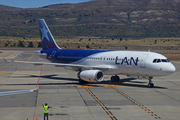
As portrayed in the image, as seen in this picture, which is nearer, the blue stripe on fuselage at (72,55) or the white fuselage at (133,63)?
the white fuselage at (133,63)

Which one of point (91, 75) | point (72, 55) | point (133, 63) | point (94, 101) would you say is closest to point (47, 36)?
point (72, 55)

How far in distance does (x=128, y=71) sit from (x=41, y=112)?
15223mm

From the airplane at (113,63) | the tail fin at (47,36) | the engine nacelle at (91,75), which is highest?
the tail fin at (47,36)

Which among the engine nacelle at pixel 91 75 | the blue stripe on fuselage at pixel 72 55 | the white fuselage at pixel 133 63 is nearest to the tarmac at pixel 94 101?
the engine nacelle at pixel 91 75

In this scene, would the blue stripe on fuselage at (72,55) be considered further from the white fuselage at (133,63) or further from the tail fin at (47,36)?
the tail fin at (47,36)

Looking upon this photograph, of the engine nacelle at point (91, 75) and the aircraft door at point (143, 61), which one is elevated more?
the aircraft door at point (143, 61)

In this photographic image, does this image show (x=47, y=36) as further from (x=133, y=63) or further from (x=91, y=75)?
(x=133, y=63)

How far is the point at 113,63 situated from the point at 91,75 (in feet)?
12.7

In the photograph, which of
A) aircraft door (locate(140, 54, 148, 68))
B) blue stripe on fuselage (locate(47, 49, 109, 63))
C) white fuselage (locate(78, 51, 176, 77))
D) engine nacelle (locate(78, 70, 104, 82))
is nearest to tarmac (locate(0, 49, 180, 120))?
engine nacelle (locate(78, 70, 104, 82))

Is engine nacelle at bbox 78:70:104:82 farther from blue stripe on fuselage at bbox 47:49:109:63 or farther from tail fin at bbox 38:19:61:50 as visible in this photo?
tail fin at bbox 38:19:61:50

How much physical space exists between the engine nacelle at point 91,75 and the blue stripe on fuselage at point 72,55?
15.2 feet

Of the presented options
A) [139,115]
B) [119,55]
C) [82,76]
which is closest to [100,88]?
[82,76]

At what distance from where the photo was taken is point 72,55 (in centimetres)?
3825

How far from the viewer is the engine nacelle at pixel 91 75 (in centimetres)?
3131
